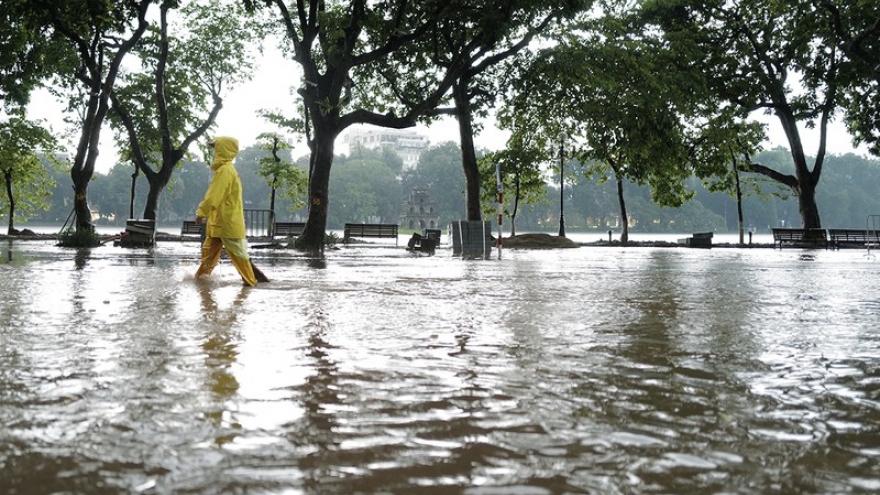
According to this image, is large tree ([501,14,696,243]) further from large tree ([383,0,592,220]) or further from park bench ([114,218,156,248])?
park bench ([114,218,156,248])

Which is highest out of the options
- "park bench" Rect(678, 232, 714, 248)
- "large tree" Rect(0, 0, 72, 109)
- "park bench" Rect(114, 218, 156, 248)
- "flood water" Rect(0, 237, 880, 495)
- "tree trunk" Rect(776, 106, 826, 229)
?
"large tree" Rect(0, 0, 72, 109)

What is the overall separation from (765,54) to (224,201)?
110ft

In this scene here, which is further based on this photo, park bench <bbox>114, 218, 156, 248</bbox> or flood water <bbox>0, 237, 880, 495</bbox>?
park bench <bbox>114, 218, 156, 248</bbox>

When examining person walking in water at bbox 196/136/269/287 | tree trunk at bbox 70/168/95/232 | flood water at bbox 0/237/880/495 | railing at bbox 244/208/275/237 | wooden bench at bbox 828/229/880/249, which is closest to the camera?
flood water at bbox 0/237/880/495

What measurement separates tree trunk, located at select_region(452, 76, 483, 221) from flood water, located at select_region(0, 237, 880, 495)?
2204cm

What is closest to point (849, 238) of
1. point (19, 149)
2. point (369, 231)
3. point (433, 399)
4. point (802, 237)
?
point (802, 237)

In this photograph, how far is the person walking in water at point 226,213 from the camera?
11.2m

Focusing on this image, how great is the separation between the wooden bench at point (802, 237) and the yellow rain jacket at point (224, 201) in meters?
33.0

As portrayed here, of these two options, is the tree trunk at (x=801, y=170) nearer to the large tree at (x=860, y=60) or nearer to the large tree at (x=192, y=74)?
the large tree at (x=860, y=60)

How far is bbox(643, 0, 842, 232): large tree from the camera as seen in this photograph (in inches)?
1474

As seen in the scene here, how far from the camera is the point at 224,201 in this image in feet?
37.7

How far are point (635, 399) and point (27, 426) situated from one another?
2588 millimetres

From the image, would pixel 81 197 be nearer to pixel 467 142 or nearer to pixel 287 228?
pixel 287 228

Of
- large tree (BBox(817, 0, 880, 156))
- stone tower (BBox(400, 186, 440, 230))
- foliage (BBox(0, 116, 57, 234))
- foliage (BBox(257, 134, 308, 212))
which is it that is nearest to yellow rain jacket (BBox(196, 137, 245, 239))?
large tree (BBox(817, 0, 880, 156))
